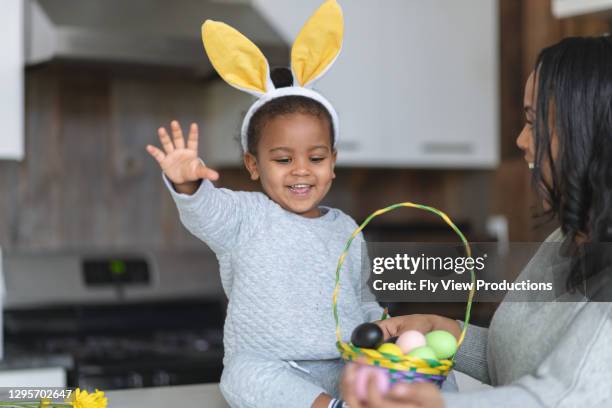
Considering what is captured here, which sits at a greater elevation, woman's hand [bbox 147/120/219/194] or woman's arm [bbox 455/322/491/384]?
woman's hand [bbox 147/120/219/194]

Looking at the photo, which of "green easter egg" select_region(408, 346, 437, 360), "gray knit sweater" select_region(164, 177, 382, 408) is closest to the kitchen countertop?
"gray knit sweater" select_region(164, 177, 382, 408)

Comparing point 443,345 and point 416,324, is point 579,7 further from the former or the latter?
point 443,345

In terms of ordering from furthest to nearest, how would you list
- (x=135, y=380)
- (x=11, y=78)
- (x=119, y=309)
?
(x=119, y=309)
(x=11, y=78)
(x=135, y=380)

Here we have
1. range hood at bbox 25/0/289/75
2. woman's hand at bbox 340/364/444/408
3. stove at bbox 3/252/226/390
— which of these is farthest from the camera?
range hood at bbox 25/0/289/75

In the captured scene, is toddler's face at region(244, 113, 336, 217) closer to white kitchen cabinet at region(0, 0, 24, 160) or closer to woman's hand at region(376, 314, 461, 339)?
woman's hand at region(376, 314, 461, 339)

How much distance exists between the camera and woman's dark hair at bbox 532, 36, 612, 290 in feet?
2.59

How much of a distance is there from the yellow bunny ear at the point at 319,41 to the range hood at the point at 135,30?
58.1 inches

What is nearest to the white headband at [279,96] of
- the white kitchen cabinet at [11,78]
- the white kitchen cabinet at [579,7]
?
the white kitchen cabinet at [579,7]

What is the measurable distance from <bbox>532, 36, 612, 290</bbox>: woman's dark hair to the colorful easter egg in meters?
0.21

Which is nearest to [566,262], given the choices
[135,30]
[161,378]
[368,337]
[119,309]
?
[368,337]

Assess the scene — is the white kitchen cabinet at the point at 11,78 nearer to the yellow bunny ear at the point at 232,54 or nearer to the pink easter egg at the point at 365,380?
the yellow bunny ear at the point at 232,54

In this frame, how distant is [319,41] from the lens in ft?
3.18

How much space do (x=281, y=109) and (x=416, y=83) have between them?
6.18ft

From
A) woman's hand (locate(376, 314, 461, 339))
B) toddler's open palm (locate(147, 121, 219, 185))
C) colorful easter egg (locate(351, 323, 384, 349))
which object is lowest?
woman's hand (locate(376, 314, 461, 339))
